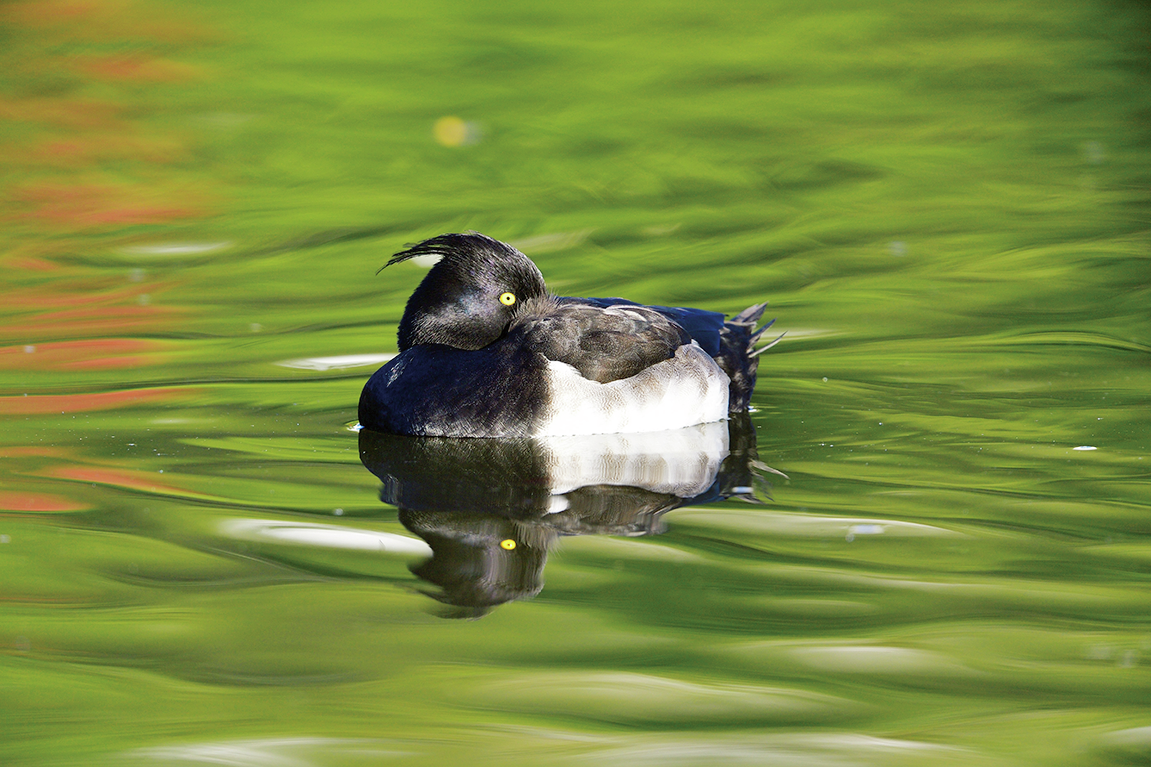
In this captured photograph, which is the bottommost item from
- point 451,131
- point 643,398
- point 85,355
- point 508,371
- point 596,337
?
point 85,355

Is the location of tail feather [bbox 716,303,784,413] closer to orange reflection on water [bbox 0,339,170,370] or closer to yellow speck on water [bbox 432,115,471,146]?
orange reflection on water [bbox 0,339,170,370]

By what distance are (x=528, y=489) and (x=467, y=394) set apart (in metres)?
0.90

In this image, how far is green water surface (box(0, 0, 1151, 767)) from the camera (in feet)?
14.3

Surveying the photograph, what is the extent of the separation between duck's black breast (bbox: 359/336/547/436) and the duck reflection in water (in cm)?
9

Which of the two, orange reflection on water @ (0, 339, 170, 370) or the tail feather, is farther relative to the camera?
orange reflection on water @ (0, 339, 170, 370)

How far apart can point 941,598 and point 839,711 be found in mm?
1019

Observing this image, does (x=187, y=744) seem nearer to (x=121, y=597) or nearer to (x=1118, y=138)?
(x=121, y=597)

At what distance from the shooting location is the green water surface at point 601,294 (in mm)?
4348

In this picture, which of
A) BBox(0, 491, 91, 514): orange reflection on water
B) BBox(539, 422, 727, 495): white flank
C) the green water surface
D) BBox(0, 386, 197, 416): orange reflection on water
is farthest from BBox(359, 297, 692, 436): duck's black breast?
BBox(0, 491, 91, 514): orange reflection on water

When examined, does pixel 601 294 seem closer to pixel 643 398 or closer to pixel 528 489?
pixel 643 398

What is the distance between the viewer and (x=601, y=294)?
1077cm

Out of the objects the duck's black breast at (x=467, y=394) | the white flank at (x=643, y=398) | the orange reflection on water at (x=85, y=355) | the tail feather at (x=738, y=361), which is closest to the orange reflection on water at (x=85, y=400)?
the orange reflection on water at (x=85, y=355)

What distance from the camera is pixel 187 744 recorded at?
4090 mm

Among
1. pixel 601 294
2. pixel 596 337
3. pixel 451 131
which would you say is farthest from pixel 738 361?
pixel 451 131
